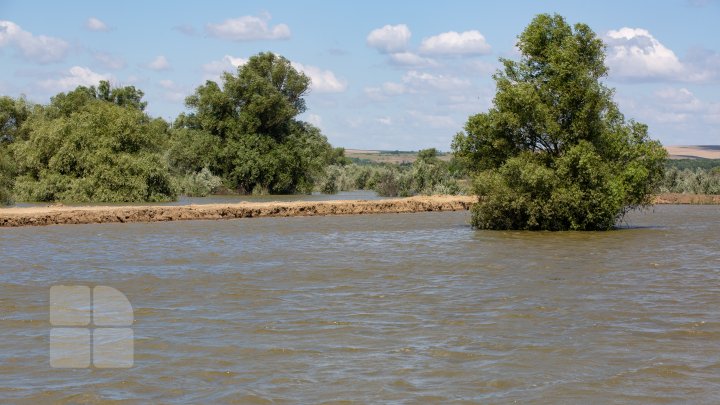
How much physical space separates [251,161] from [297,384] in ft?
192

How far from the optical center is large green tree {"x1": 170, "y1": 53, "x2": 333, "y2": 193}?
67062 millimetres

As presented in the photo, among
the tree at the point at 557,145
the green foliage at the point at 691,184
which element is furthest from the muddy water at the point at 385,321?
the green foliage at the point at 691,184

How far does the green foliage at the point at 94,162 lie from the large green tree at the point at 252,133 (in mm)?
14025

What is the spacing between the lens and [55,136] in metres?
50.8

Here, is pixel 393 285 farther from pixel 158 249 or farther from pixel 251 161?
pixel 251 161

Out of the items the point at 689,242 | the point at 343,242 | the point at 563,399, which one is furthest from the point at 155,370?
the point at 689,242

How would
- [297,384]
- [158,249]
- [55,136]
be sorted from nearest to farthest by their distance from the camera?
[297,384], [158,249], [55,136]

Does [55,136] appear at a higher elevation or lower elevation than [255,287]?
higher

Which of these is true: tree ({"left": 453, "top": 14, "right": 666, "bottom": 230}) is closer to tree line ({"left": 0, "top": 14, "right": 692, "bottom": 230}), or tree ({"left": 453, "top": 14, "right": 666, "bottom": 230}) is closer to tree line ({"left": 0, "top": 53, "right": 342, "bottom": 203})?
tree line ({"left": 0, "top": 14, "right": 692, "bottom": 230})

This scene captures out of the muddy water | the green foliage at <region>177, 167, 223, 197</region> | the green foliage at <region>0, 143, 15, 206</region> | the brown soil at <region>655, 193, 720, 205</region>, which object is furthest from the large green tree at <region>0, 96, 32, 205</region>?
the brown soil at <region>655, 193, 720, 205</region>
